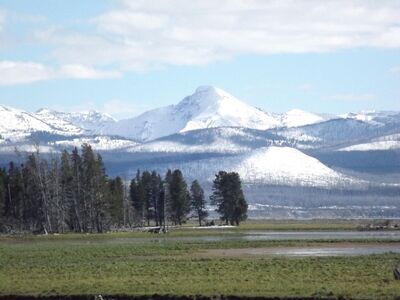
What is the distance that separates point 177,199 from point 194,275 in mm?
112058

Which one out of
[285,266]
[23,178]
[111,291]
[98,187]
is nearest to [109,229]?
[98,187]

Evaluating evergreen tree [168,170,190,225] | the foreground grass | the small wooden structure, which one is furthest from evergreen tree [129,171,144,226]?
the small wooden structure

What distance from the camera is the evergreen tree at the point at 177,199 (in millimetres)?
161500

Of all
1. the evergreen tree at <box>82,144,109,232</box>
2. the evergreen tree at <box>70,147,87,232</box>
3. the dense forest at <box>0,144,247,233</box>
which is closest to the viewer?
the dense forest at <box>0,144,247,233</box>

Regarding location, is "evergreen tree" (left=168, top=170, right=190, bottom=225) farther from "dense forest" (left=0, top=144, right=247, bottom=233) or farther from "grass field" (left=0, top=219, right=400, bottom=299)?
"grass field" (left=0, top=219, right=400, bottom=299)

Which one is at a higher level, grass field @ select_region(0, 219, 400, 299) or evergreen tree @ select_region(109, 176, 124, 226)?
evergreen tree @ select_region(109, 176, 124, 226)

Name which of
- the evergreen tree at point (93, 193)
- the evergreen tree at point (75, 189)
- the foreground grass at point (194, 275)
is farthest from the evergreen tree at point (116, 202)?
the foreground grass at point (194, 275)

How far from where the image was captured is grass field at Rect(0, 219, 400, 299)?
41969mm

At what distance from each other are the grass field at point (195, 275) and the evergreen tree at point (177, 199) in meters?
88.9

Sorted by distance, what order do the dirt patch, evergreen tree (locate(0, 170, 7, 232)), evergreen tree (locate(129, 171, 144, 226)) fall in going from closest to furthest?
1. the dirt patch
2. evergreen tree (locate(0, 170, 7, 232))
3. evergreen tree (locate(129, 171, 144, 226))

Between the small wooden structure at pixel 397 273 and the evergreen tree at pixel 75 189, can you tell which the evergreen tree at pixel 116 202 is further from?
the small wooden structure at pixel 397 273

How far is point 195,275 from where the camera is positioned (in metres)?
50.0

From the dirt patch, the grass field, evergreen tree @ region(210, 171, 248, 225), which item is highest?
evergreen tree @ region(210, 171, 248, 225)

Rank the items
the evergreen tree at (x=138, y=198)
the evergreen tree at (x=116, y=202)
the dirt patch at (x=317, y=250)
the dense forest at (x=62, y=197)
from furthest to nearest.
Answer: the evergreen tree at (x=138, y=198)
the evergreen tree at (x=116, y=202)
the dense forest at (x=62, y=197)
the dirt patch at (x=317, y=250)
